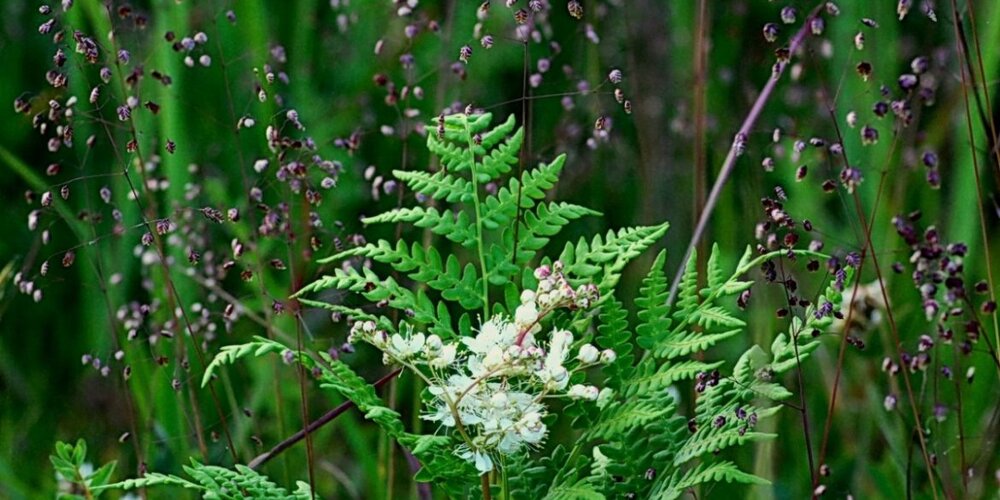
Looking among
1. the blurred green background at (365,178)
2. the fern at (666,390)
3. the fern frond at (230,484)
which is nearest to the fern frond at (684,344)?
the fern at (666,390)

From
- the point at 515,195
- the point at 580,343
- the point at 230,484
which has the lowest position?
the point at 230,484

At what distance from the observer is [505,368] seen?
1040 mm

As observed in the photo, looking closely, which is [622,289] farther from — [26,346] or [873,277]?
[26,346]

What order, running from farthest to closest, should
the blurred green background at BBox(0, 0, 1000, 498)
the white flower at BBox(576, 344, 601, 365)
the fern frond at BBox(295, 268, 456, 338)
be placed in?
the blurred green background at BBox(0, 0, 1000, 498) < the fern frond at BBox(295, 268, 456, 338) < the white flower at BBox(576, 344, 601, 365)

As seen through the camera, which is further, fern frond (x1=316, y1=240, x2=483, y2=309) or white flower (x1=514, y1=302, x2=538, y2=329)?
fern frond (x1=316, y1=240, x2=483, y2=309)

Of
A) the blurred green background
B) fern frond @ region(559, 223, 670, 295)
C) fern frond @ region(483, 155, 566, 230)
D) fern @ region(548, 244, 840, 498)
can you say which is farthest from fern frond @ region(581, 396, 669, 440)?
the blurred green background

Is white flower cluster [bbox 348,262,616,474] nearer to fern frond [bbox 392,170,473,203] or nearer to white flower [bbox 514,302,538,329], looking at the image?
white flower [bbox 514,302,538,329]

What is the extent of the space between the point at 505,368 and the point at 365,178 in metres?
0.88

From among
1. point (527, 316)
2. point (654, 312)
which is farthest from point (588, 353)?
point (654, 312)

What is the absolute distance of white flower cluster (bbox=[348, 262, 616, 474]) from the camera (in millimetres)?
1052

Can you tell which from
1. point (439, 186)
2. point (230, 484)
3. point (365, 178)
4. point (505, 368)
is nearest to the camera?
point (505, 368)

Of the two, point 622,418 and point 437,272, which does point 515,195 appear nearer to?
point 437,272

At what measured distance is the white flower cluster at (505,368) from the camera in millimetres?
1052

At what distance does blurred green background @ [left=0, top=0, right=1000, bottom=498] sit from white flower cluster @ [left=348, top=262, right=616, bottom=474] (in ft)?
1.86
